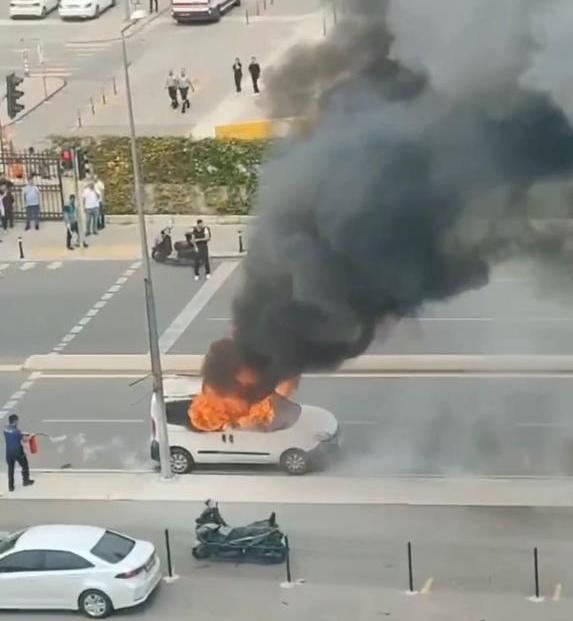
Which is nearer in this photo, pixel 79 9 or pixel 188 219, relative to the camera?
pixel 188 219

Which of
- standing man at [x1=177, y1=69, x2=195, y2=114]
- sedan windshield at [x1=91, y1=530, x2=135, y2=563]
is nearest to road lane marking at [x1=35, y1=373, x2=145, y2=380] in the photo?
sedan windshield at [x1=91, y1=530, x2=135, y2=563]

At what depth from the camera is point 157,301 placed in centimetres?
3675

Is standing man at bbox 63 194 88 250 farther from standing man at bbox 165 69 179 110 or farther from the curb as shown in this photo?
standing man at bbox 165 69 179 110

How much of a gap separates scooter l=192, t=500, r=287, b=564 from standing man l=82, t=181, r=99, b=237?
17103 millimetres

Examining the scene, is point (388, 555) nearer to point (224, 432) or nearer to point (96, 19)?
point (224, 432)

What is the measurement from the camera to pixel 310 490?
88.9 feet

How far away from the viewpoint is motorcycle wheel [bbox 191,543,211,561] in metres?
24.8

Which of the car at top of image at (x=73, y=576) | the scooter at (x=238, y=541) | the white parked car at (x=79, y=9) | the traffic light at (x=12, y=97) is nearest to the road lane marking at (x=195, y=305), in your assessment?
the scooter at (x=238, y=541)

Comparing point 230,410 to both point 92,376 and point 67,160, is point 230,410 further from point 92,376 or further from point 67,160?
point 67,160

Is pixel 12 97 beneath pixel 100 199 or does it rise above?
above

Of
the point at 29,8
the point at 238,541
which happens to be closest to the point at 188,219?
the point at 238,541

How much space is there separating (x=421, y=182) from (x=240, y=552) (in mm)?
5795

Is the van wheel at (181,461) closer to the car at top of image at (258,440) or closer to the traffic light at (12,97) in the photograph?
the car at top of image at (258,440)

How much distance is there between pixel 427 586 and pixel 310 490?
12.3 ft
